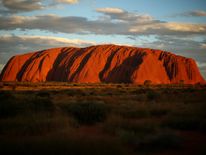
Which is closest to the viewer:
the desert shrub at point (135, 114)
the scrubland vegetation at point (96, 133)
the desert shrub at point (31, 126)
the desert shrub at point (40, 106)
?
the scrubland vegetation at point (96, 133)

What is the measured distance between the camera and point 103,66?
68438 millimetres

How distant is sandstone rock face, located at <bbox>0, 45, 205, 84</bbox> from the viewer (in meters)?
64.0

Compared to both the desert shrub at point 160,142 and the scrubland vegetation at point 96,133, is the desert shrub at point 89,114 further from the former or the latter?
the desert shrub at point 160,142

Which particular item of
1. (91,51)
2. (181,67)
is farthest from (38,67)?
(181,67)

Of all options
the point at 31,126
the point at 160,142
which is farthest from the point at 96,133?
the point at 160,142

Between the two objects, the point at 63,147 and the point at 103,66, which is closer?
the point at 63,147

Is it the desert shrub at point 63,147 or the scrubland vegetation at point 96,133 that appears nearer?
the desert shrub at point 63,147

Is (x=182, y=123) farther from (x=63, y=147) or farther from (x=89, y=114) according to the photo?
(x=63, y=147)

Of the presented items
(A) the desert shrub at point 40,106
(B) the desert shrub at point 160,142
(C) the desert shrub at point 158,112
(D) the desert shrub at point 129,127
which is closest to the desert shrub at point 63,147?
(B) the desert shrub at point 160,142

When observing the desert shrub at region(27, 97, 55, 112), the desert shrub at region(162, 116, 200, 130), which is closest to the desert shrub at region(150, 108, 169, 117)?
the desert shrub at region(162, 116, 200, 130)

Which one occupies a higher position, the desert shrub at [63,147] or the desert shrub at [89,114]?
the desert shrub at [63,147]

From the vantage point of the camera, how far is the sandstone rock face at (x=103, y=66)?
6400cm

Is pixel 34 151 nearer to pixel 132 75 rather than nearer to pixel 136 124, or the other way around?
pixel 136 124

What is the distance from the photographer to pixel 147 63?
6359 centimetres
